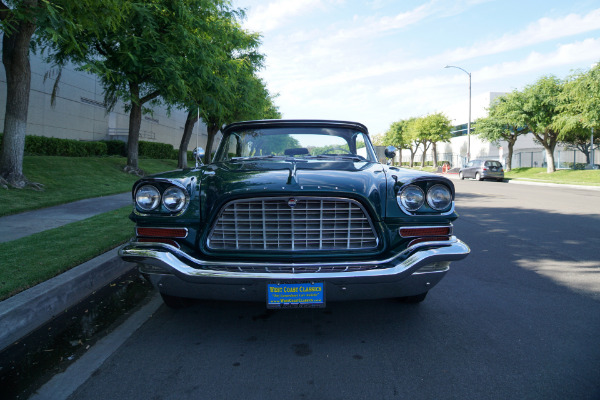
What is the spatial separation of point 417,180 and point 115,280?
331cm

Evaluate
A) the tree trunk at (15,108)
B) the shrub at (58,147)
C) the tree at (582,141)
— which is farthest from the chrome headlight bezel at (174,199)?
the tree at (582,141)

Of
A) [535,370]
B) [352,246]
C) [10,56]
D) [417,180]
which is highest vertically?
[10,56]

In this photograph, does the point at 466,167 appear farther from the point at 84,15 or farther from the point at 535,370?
the point at 535,370

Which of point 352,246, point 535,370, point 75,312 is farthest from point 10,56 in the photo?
point 535,370

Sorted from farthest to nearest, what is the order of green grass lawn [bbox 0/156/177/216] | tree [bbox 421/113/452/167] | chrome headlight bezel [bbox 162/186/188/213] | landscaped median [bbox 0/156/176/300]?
1. tree [bbox 421/113/452/167]
2. green grass lawn [bbox 0/156/177/216]
3. landscaped median [bbox 0/156/176/300]
4. chrome headlight bezel [bbox 162/186/188/213]

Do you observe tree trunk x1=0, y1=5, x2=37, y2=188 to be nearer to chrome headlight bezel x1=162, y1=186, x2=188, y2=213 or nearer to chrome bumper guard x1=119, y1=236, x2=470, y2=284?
chrome headlight bezel x1=162, y1=186, x2=188, y2=213

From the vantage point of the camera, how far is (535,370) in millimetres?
2590

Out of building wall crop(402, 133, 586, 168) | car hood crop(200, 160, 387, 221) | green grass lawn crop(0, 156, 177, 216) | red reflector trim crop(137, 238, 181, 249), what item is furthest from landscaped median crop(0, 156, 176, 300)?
building wall crop(402, 133, 586, 168)

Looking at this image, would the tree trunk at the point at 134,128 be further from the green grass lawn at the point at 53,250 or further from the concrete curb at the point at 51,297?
the concrete curb at the point at 51,297

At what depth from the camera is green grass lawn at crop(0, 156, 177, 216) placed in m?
9.05

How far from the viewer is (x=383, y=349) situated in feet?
9.46

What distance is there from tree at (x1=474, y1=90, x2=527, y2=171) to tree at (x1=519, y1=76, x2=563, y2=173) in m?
0.43

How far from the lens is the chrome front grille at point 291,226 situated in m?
2.91

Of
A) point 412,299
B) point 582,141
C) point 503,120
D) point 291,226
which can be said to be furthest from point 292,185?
point 582,141
